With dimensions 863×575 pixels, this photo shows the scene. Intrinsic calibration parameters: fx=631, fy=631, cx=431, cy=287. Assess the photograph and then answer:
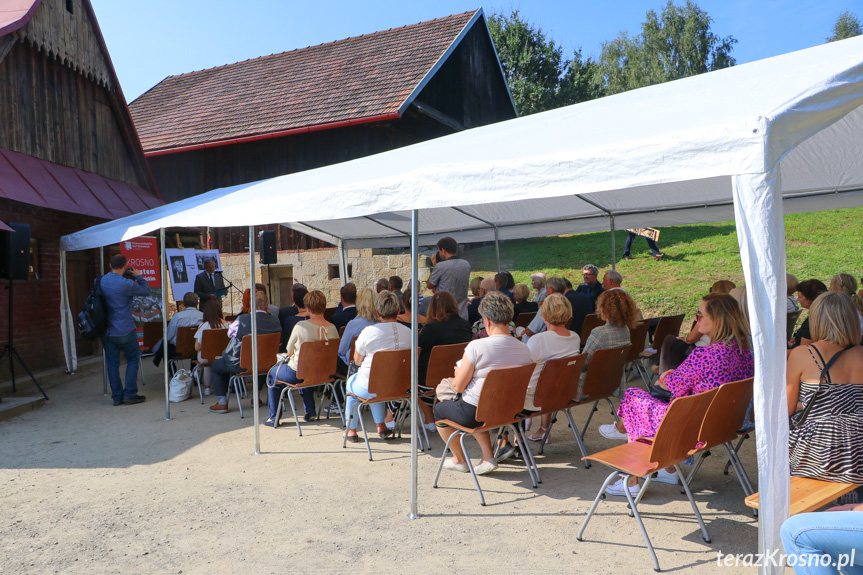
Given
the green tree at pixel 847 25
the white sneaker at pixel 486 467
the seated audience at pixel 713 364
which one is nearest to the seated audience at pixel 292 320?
the white sneaker at pixel 486 467

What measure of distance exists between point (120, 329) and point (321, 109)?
9177mm

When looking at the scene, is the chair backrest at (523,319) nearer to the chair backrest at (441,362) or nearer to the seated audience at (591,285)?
the seated audience at (591,285)

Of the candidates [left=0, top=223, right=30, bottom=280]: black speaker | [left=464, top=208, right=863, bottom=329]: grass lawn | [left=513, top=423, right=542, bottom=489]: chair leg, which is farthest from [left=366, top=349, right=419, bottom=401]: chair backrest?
[left=464, top=208, right=863, bottom=329]: grass lawn

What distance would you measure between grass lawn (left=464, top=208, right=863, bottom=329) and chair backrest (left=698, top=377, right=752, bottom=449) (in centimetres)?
852

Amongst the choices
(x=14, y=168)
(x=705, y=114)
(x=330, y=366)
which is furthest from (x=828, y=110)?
(x=14, y=168)

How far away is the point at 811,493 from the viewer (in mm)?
2840

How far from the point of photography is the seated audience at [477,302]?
7.67m

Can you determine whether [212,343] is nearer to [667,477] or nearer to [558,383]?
[558,383]

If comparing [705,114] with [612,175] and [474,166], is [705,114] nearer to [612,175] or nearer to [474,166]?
[612,175]

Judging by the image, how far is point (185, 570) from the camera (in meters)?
3.38

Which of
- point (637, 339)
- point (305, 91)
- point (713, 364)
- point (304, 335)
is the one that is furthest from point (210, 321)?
point (305, 91)

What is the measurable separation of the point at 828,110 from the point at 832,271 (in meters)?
12.8

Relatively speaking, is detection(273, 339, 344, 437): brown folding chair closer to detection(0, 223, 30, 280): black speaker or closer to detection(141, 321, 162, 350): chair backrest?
detection(0, 223, 30, 280): black speaker

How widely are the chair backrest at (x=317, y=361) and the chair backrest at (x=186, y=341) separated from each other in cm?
304
